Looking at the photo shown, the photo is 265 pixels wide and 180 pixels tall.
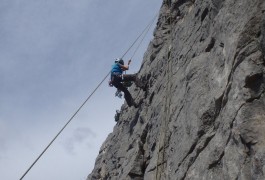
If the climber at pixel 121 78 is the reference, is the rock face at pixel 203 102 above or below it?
below

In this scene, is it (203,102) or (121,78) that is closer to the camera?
(203,102)

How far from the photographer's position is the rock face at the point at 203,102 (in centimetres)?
770

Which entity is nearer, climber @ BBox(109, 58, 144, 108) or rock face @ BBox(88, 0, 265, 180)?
rock face @ BBox(88, 0, 265, 180)

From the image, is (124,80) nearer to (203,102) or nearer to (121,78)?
(121,78)

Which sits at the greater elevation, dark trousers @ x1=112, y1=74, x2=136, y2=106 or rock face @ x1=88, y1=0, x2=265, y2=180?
dark trousers @ x1=112, y1=74, x2=136, y2=106

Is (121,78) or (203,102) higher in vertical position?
(121,78)

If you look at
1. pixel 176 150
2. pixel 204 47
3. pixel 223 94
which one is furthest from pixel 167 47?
pixel 223 94

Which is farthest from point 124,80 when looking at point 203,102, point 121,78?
point 203,102

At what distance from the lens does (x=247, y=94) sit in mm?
7832

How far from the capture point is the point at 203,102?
32.0ft

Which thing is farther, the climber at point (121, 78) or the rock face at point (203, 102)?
the climber at point (121, 78)

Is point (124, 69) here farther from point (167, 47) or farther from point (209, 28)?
point (209, 28)

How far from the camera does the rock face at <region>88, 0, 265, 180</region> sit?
25.2 ft

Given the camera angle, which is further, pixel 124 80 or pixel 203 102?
pixel 124 80
